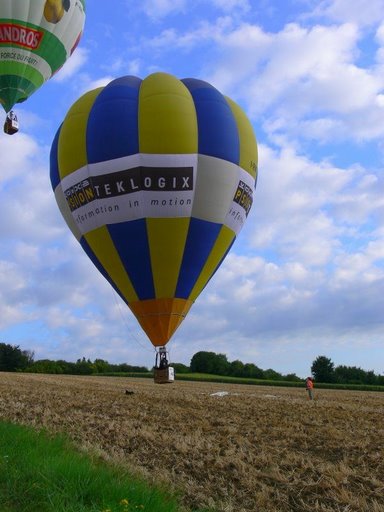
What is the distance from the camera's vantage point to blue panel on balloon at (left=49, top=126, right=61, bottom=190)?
688 inches

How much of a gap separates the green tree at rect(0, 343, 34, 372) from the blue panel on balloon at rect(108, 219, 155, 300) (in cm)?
6707

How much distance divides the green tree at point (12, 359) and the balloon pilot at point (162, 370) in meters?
67.1

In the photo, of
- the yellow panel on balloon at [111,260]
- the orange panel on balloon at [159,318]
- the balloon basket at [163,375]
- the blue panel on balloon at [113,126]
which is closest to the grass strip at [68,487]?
the balloon basket at [163,375]

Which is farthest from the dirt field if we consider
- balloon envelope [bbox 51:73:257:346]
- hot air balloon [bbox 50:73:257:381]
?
balloon envelope [bbox 51:73:257:346]

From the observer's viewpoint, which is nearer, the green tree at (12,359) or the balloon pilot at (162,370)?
the balloon pilot at (162,370)

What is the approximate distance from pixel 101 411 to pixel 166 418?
78.6 inches

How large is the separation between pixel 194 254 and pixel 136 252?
1.53 meters

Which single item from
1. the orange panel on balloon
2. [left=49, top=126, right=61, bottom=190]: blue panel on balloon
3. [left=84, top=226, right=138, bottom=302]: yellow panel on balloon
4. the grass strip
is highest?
[left=49, top=126, right=61, bottom=190]: blue panel on balloon

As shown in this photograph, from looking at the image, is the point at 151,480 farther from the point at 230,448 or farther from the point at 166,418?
the point at 166,418

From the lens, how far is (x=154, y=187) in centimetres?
1555

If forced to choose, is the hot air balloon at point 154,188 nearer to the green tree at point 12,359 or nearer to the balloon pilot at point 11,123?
the balloon pilot at point 11,123

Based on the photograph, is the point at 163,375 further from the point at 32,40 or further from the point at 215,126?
the point at 32,40

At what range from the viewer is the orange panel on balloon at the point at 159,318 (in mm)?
15609

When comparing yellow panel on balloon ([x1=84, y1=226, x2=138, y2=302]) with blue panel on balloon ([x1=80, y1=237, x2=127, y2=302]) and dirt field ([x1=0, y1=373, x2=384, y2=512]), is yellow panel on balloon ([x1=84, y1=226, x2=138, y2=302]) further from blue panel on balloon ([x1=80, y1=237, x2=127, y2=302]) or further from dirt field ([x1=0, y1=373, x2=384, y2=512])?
dirt field ([x1=0, y1=373, x2=384, y2=512])
